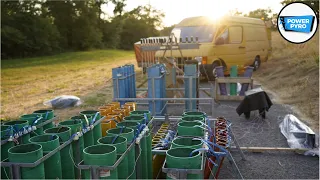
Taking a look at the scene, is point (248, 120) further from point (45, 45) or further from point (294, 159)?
point (45, 45)

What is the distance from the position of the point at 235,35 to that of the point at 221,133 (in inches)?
361

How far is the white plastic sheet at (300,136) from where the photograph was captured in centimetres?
544

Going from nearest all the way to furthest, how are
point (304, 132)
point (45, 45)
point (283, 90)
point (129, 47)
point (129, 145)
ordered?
1. point (129, 145)
2. point (304, 132)
3. point (283, 90)
4. point (45, 45)
5. point (129, 47)

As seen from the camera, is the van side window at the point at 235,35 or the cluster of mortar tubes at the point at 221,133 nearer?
the cluster of mortar tubes at the point at 221,133

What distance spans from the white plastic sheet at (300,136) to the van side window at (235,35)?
7.07 meters

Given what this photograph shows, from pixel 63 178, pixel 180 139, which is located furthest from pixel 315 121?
pixel 63 178

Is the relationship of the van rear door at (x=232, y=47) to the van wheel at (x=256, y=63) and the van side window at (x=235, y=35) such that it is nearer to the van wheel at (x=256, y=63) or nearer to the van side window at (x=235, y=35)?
the van side window at (x=235, y=35)

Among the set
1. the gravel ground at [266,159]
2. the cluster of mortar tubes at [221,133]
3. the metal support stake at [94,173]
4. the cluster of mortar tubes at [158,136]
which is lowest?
the gravel ground at [266,159]

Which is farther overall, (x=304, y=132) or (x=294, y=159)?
(x=304, y=132)

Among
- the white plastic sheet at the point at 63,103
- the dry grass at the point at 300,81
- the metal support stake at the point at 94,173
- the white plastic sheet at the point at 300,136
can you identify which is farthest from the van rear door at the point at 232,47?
the metal support stake at the point at 94,173

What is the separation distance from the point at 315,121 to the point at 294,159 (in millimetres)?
2563

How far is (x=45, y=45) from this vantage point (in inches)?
1556

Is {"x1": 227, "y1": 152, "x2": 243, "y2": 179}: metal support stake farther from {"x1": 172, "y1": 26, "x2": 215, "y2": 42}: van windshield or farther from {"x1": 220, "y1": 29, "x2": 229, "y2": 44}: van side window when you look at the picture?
{"x1": 220, "y1": 29, "x2": 229, "y2": 44}: van side window

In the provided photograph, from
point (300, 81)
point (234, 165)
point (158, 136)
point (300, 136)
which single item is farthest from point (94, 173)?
point (300, 81)
